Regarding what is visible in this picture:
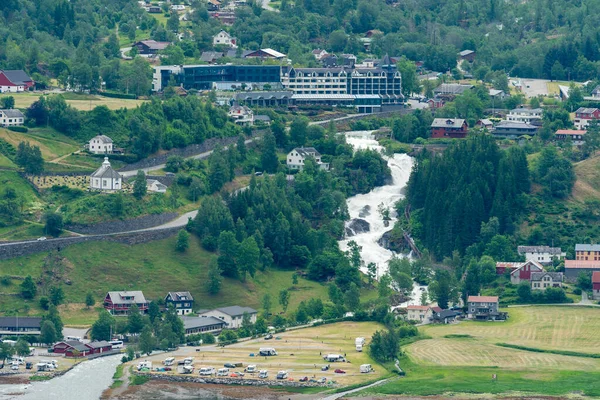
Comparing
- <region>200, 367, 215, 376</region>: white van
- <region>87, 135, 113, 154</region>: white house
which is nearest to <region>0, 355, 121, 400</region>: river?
<region>200, 367, 215, 376</region>: white van

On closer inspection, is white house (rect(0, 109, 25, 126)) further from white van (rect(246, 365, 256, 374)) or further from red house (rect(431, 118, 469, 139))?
white van (rect(246, 365, 256, 374))

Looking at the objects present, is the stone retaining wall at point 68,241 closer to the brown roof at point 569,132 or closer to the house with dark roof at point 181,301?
the house with dark roof at point 181,301

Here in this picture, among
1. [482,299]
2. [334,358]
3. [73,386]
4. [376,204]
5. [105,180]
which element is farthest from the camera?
[376,204]

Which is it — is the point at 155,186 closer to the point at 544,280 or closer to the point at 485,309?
the point at 485,309

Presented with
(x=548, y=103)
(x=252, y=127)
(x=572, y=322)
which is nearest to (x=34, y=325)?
(x=572, y=322)

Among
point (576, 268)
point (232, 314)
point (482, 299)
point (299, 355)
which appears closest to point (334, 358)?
point (299, 355)

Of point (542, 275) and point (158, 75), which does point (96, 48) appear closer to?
point (158, 75)
